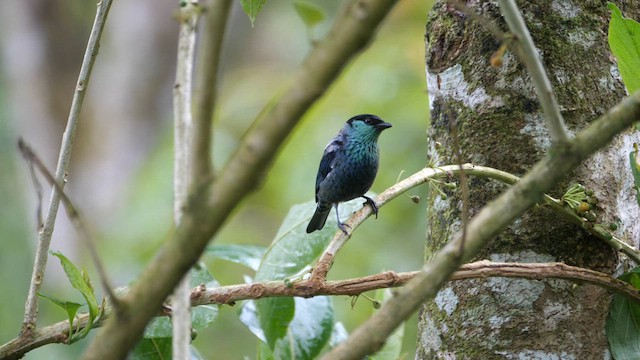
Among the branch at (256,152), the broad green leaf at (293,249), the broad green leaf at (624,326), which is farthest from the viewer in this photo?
the broad green leaf at (293,249)

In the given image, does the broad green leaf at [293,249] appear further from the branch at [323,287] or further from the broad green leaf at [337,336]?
the branch at [323,287]

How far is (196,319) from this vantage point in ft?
6.78

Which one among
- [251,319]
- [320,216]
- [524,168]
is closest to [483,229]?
[524,168]

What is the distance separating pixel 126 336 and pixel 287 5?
28.7 feet

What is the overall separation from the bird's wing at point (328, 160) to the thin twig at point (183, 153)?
270cm

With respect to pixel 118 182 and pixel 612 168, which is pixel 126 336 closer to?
pixel 612 168

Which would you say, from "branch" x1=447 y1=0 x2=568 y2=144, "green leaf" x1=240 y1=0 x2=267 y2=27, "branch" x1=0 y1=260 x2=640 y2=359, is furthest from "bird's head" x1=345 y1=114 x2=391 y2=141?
"branch" x1=447 y1=0 x2=568 y2=144

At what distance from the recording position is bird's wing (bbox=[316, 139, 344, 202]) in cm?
379

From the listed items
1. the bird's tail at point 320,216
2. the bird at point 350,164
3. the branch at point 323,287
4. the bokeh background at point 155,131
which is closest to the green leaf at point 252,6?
the branch at point 323,287

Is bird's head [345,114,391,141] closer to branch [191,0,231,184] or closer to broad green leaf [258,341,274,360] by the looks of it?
broad green leaf [258,341,274,360]

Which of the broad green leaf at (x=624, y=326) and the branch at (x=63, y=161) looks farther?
the broad green leaf at (x=624, y=326)

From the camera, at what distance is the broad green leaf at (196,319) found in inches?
77.9

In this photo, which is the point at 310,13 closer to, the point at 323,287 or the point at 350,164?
the point at 323,287

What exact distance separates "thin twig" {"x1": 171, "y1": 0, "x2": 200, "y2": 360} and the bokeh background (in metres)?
3.69
